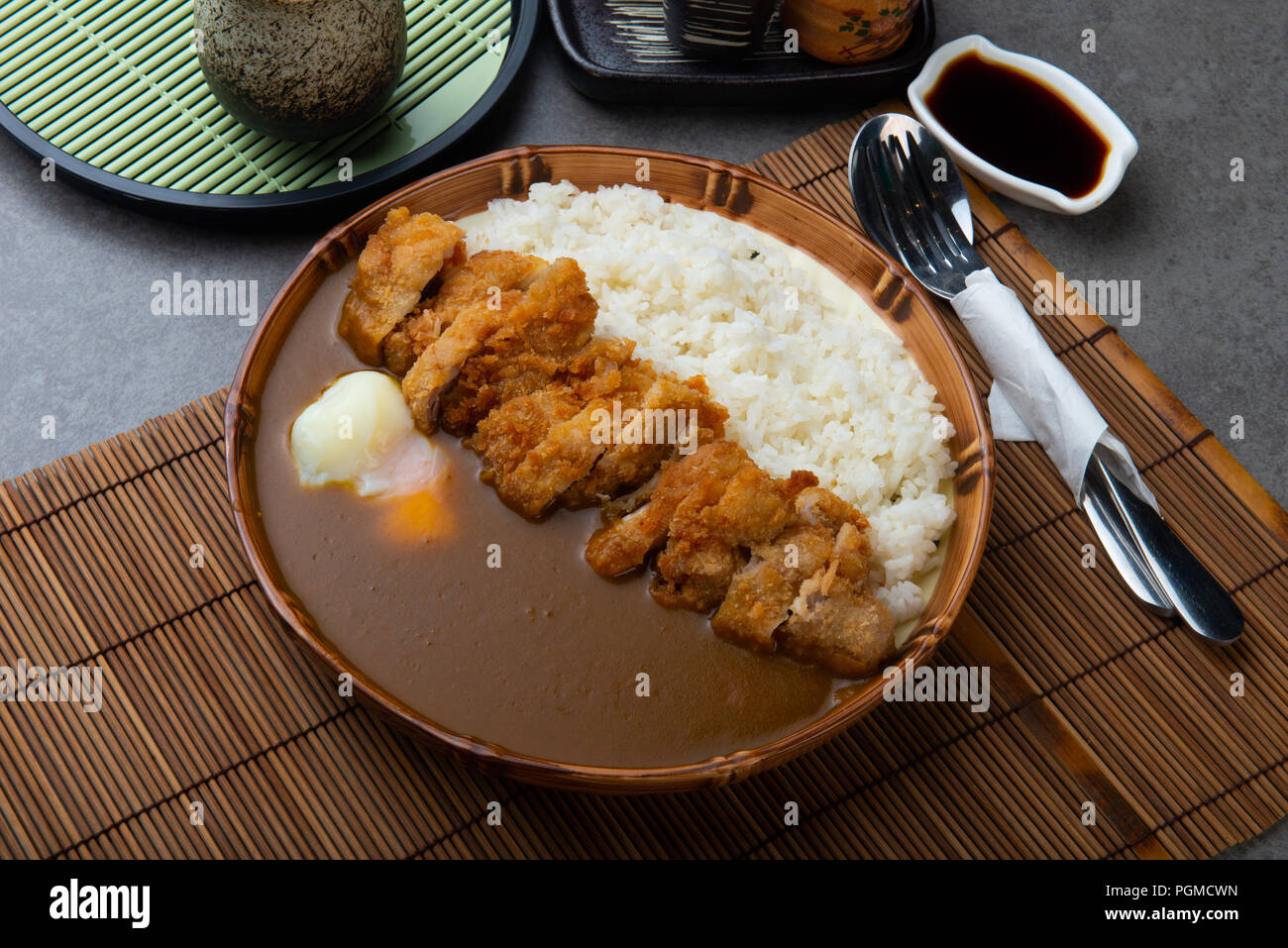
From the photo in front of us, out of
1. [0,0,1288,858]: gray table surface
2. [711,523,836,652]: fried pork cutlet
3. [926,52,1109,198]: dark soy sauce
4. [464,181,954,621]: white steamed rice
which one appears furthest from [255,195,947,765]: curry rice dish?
[926,52,1109,198]: dark soy sauce

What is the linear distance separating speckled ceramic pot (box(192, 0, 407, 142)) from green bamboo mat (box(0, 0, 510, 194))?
137 millimetres

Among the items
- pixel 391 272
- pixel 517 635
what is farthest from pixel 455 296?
A: pixel 517 635

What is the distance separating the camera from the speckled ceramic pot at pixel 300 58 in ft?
10.2

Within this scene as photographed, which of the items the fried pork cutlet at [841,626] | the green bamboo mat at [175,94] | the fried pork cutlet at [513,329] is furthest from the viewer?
the green bamboo mat at [175,94]

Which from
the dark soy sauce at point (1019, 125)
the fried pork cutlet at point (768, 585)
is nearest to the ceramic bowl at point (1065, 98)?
the dark soy sauce at point (1019, 125)

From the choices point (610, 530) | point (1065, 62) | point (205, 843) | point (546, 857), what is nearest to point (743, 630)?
point (610, 530)

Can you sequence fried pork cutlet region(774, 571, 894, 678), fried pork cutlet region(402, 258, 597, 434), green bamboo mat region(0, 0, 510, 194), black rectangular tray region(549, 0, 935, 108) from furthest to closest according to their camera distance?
black rectangular tray region(549, 0, 935, 108)
green bamboo mat region(0, 0, 510, 194)
fried pork cutlet region(402, 258, 597, 434)
fried pork cutlet region(774, 571, 894, 678)

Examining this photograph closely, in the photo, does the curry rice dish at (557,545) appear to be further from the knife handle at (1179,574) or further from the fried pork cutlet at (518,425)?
the knife handle at (1179,574)

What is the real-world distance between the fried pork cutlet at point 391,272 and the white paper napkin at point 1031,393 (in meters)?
1.58

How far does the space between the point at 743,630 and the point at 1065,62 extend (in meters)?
2.72

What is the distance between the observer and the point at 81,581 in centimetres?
298

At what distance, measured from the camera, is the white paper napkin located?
3.16m

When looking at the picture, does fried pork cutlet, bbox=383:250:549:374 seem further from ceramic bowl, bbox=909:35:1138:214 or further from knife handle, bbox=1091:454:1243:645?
knife handle, bbox=1091:454:1243:645

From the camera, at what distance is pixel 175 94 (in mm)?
3650
